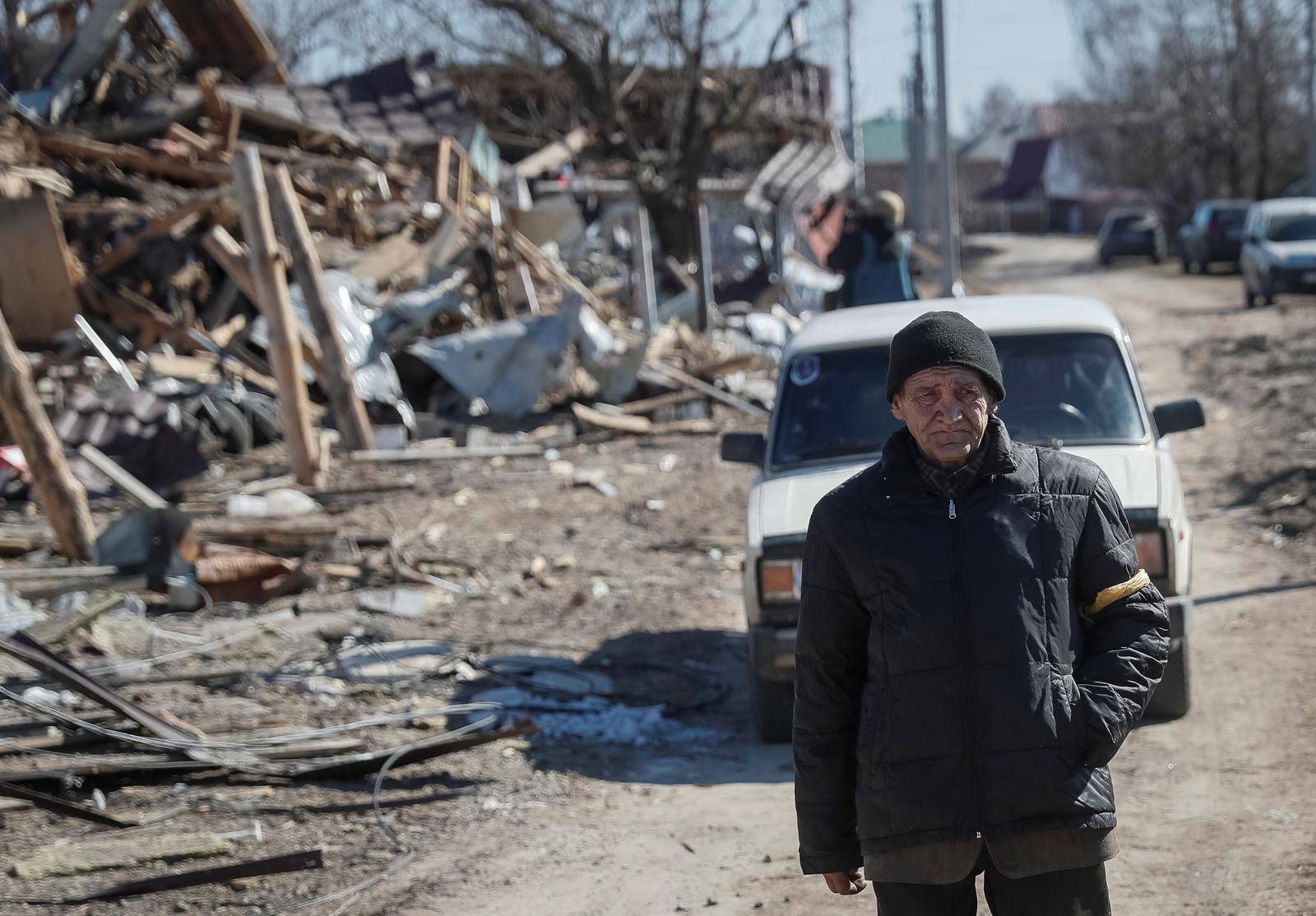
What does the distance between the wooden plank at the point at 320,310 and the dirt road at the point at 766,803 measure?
4.59 m

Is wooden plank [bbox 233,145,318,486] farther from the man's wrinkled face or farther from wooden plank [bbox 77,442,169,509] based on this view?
the man's wrinkled face

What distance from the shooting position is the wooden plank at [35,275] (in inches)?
639

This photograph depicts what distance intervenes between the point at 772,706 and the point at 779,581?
22.3 inches

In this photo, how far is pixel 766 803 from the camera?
5.48 meters

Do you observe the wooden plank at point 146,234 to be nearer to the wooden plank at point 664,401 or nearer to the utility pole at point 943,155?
the wooden plank at point 664,401

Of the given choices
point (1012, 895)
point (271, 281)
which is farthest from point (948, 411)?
point (271, 281)

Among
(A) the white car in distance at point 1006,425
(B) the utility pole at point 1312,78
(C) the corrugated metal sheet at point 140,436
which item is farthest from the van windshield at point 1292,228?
(A) the white car in distance at point 1006,425

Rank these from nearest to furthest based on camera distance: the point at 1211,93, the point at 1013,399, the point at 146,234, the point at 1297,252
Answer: the point at 1013,399, the point at 146,234, the point at 1297,252, the point at 1211,93

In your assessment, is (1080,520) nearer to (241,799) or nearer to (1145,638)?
(1145,638)

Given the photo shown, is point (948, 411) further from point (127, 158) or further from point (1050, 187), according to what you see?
point (1050, 187)

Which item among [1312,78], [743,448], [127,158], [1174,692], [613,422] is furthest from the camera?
[1312,78]

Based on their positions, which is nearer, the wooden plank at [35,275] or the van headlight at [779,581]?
the van headlight at [779,581]

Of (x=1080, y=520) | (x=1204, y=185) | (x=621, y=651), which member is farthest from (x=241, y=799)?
(x=1204, y=185)

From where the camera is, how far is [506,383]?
16.1 meters
